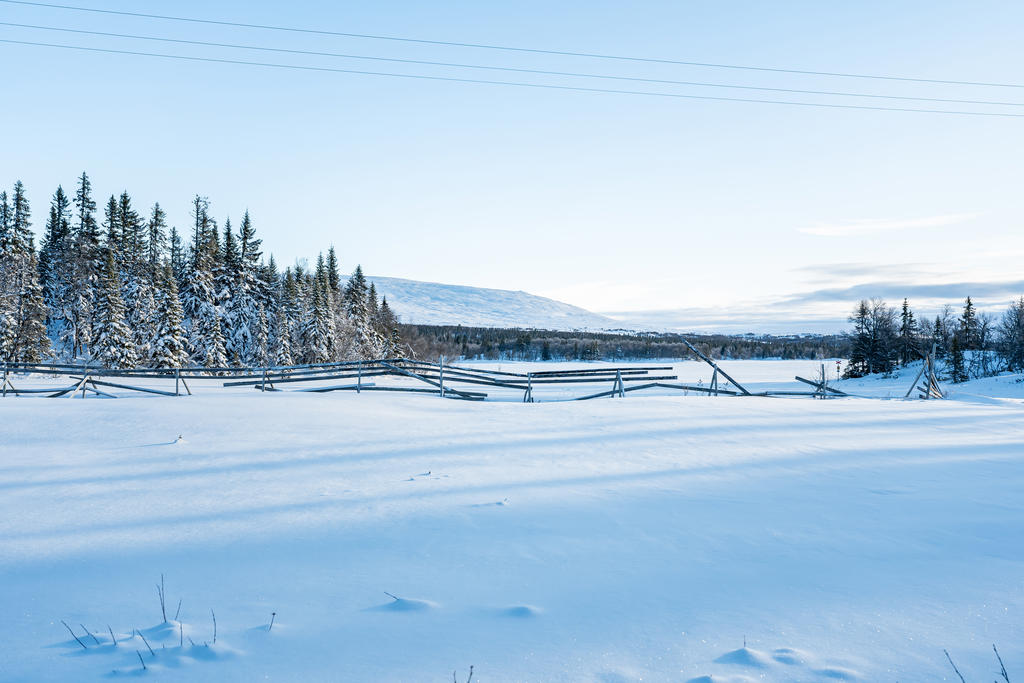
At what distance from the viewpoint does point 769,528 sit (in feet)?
23.9

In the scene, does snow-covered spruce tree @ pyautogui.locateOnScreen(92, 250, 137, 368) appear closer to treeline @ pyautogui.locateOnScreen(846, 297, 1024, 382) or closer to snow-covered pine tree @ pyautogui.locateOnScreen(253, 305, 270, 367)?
snow-covered pine tree @ pyautogui.locateOnScreen(253, 305, 270, 367)

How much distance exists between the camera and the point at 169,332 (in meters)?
46.4

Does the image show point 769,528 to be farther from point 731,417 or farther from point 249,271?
point 249,271

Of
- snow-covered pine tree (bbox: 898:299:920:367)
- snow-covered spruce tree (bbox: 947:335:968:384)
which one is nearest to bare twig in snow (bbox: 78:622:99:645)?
snow-covered spruce tree (bbox: 947:335:968:384)

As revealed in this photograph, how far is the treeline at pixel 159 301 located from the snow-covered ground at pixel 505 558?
1615 inches

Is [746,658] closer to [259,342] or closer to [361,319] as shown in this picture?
[259,342]

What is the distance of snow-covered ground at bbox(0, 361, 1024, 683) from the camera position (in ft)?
14.1

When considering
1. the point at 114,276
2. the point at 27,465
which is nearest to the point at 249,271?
the point at 114,276

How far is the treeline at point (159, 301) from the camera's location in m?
48.1

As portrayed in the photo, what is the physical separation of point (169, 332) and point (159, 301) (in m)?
4.75

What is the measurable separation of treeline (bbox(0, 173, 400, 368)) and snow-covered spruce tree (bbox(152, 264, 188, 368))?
0.08 m

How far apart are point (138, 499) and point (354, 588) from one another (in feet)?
15.2

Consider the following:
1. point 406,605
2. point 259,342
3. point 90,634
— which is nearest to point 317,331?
point 259,342

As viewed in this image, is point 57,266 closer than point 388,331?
Yes
